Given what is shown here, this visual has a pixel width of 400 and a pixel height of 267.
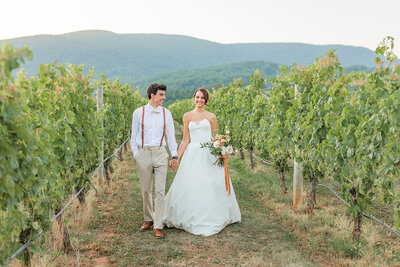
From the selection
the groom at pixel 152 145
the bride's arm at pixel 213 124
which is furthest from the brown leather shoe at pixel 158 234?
the bride's arm at pixel 213 124

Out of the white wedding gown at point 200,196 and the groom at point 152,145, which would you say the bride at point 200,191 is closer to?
the white wedding gown at point 200,196

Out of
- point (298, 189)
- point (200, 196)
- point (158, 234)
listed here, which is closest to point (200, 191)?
point (200, 196)

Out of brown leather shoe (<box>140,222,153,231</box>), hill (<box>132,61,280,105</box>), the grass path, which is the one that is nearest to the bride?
the grass path

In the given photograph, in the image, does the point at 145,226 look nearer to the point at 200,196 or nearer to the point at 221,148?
the point at 200,196

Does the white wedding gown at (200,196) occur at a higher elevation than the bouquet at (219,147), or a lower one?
lower

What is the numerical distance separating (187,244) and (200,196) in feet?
2.46

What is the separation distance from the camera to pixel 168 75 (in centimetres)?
12194

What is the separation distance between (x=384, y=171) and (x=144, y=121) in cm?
306

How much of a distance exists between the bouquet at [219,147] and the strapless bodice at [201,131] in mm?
→ 134

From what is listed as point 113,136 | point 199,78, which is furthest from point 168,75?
point 113,136

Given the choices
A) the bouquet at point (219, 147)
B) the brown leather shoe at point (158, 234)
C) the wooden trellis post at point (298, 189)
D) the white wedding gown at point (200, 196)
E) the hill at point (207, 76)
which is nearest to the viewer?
the brown leather shoe at point (158, 234)

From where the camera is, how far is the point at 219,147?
16.3 feet

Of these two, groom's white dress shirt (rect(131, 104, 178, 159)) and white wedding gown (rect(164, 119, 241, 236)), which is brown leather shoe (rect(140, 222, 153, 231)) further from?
groom's white dress shirt (rect(131, 104, 178, 159))

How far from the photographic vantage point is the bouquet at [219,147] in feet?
16.3
